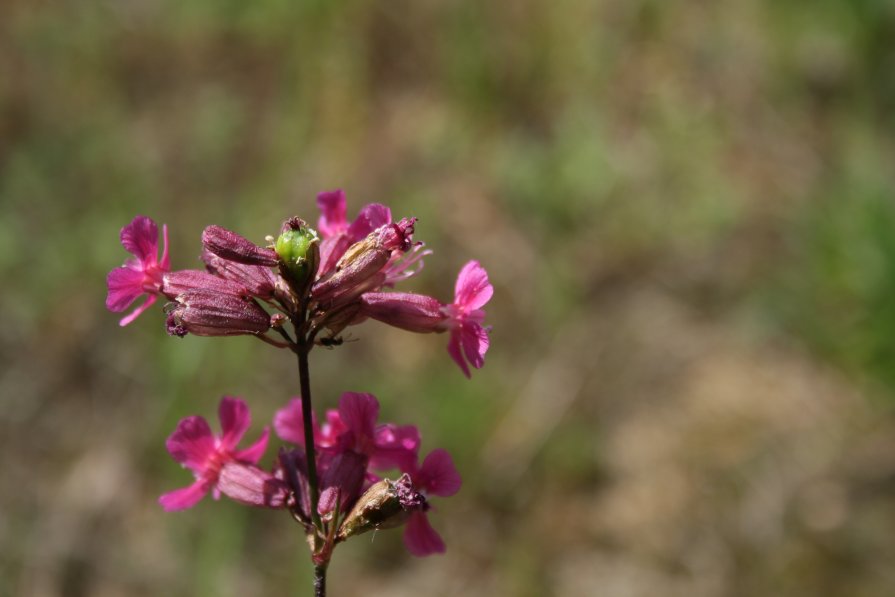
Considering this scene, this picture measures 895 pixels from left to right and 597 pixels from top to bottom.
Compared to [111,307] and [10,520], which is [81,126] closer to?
[10,520]

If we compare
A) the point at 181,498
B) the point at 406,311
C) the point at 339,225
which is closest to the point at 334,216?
the point at 339,225

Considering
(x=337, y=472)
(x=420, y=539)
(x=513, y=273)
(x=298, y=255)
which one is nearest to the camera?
(x=298, y=255)

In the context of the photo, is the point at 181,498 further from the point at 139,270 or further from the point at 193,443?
the point at 139,270

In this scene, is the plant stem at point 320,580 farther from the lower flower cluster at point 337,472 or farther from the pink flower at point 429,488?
the pink flower at point 429,488

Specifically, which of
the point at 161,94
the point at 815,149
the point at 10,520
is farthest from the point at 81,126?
the point at 815,149

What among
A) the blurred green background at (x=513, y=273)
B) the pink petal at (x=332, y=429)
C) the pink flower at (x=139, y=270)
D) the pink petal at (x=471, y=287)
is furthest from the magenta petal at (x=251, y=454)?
the blurred green background at (x=513, y=273)
